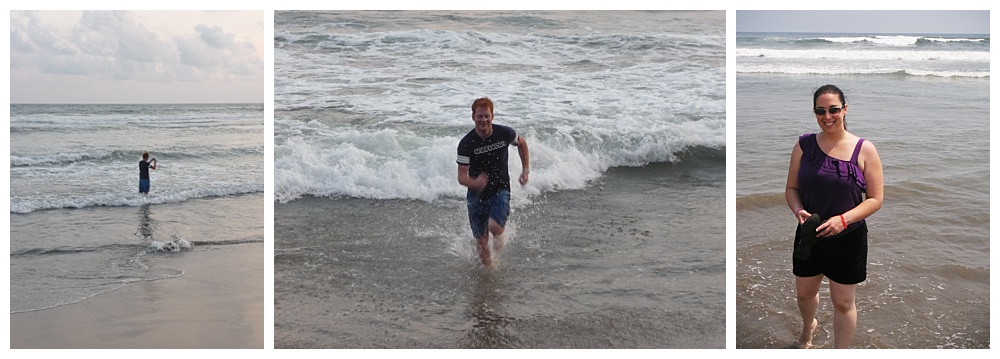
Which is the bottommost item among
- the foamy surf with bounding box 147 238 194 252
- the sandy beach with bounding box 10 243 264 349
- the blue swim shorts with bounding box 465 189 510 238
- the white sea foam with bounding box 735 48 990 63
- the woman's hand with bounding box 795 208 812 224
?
the sandy beach with bounding box 10 243 264 349

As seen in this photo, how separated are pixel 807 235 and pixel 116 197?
674 centimetres

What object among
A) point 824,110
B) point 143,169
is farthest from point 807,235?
point 143,169

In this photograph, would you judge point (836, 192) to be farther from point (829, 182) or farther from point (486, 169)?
point (486, 169)

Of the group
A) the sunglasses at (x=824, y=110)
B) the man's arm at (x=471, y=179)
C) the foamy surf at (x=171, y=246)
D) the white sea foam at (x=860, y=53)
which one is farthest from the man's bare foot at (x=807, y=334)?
the foamy surf at (x=171, y=246)

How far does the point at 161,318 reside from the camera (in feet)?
11.3

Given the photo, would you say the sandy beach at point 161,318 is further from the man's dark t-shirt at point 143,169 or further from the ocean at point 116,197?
the man's dark t-shirt at point 143,169

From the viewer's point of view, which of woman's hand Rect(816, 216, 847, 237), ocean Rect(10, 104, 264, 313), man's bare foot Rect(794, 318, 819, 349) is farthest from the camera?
ocean Rect(10, 104, 264, 313)

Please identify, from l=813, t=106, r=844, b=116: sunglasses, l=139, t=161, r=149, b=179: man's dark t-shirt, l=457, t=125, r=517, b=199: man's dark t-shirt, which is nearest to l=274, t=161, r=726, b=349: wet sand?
l=457, t=125, r=517, b=199: man's dark t-shirt

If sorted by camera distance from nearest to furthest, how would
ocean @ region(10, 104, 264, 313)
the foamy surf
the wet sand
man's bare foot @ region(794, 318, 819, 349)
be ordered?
1. man's bare foot @ region(794, 318, 819, 349)
2. the wet sand
3. ocean @ region(10, 104, 264, 313)
4. the foamy surf

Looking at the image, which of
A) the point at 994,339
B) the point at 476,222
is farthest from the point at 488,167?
the point at 994,339

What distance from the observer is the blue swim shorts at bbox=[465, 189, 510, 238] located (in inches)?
134

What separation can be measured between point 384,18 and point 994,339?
293cm

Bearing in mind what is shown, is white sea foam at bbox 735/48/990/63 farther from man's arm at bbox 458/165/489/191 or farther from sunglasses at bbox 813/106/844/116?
sunglasses at bbox 813/106/844/116

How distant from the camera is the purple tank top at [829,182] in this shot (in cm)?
238
